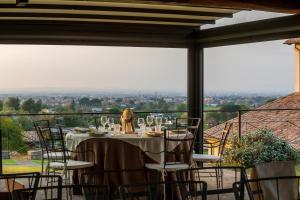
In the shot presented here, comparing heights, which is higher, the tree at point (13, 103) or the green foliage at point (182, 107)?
the tree at point (13, 103)

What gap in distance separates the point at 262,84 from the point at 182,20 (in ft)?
5.12

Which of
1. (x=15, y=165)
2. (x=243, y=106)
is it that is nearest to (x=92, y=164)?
(x=15, y=165)

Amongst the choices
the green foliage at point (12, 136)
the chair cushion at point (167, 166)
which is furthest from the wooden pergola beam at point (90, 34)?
the chair cushion at point (167, 166)

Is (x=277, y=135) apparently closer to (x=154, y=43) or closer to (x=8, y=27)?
(x=154, y=43)

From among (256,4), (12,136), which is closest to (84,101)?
(12,136)

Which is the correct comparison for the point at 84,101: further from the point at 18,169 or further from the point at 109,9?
the point at 109,9

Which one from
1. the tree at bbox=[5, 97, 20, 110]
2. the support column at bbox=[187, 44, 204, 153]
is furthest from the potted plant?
the tree at bbox=[5, 97, 20, 110]

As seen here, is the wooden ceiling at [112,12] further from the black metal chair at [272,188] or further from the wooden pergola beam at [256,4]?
the black metal chair at [272,188]

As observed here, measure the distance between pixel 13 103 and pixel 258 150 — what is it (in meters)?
3.98

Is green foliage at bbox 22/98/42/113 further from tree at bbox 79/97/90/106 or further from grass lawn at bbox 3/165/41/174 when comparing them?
grass lawn at bbox 3/165/41/174

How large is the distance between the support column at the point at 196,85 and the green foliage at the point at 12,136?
9.47 ft

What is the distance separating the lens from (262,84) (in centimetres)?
797

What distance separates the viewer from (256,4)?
18.6 ft

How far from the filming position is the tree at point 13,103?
8609mm
